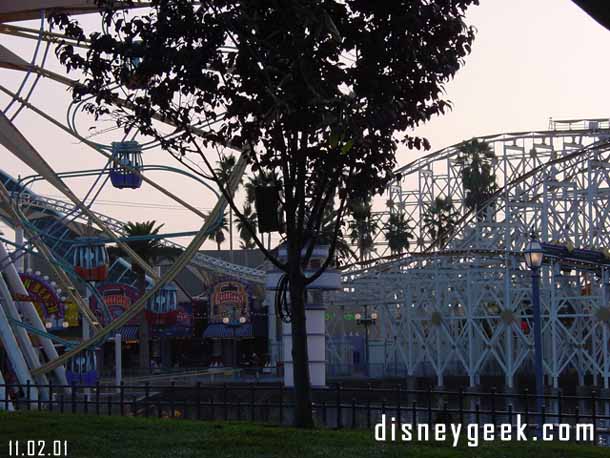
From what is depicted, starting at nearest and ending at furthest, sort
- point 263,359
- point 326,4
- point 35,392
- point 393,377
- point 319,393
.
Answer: point 326,4 < point 35,392 < point 319,393 < point 393,377 < point 263,359

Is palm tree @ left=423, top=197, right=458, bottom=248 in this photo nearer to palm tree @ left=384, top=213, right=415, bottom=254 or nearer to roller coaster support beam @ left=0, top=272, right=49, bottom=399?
palm tree @ left=384, top=213, right=415, bottom=254

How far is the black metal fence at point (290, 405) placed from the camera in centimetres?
1725

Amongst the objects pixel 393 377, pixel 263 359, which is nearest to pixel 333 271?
pixel 393 377

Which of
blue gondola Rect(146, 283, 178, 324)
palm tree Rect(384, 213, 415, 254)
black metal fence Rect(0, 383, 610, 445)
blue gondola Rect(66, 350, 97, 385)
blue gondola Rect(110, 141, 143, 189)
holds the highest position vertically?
palm tree Rect(384, 213, 415, 254)

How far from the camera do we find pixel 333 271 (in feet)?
116

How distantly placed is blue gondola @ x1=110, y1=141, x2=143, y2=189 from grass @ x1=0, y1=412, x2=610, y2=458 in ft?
30.3

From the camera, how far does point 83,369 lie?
2756 centimetres

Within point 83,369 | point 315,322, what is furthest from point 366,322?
point 83,369

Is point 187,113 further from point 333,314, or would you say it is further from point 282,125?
point 333,314

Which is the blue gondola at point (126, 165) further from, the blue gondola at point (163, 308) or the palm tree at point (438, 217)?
the palm tree at point (438, 217)

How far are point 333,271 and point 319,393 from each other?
5.19 m

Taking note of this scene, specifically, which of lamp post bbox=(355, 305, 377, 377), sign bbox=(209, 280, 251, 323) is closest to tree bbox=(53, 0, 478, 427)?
lamp post bbox=(355, 305, 377, 377)

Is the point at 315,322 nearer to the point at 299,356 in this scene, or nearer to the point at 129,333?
the point at 299,356

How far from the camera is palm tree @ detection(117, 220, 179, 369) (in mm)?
57781
